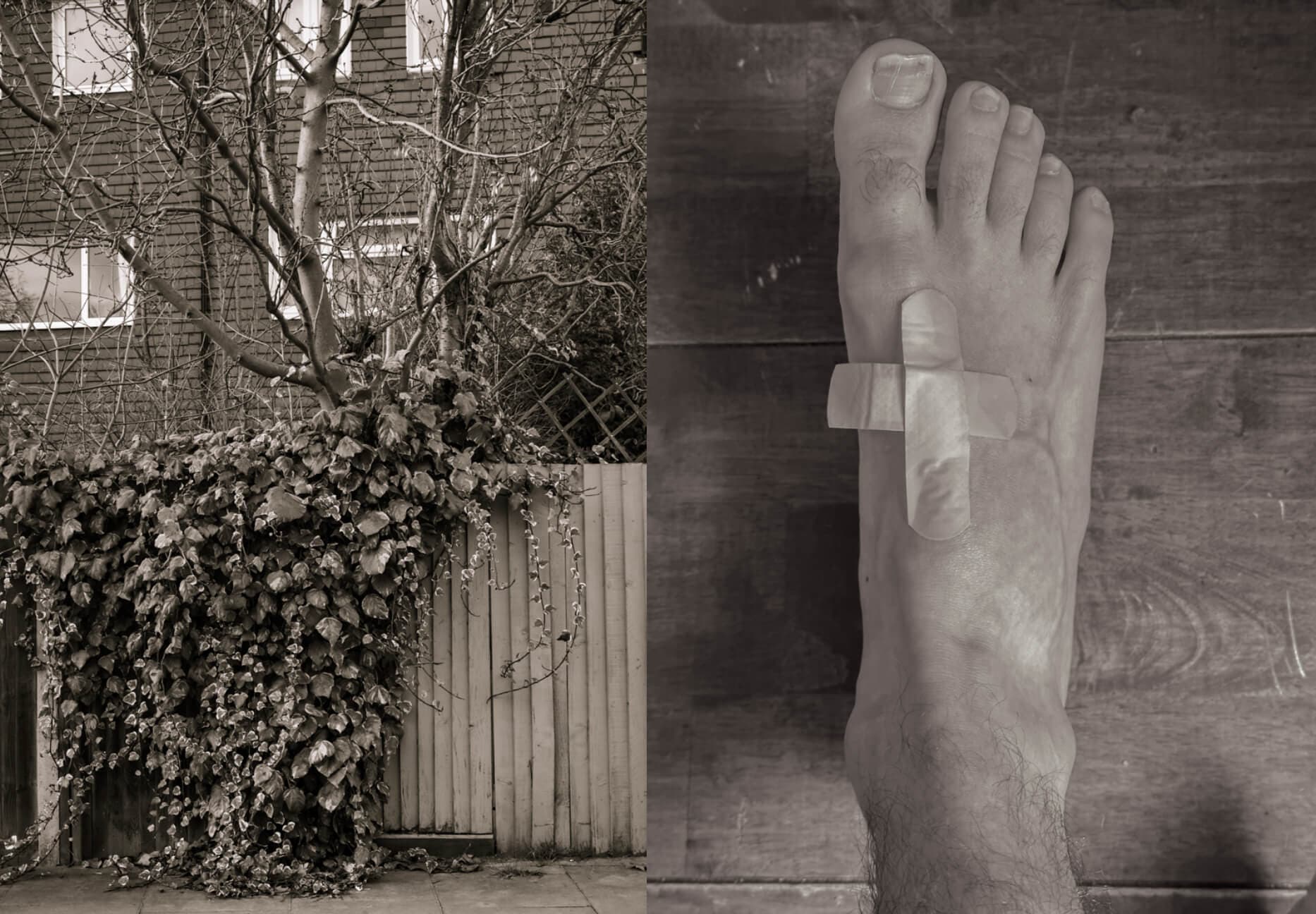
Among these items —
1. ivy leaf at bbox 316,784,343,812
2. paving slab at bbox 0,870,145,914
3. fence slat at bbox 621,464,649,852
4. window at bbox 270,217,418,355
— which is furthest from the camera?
window at bbox 270,217,418,355

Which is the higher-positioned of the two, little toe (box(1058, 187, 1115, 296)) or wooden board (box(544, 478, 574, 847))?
little toe (box(1058, 187, 1115, 296))

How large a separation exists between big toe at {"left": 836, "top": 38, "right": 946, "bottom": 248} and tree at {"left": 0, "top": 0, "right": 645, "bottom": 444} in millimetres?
2628

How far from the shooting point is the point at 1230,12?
1559 mm

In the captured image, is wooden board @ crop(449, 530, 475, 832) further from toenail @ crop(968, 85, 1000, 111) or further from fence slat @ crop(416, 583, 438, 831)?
toenail @ crop(968, 85, 1000, 111)

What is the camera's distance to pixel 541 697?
4.50 meters

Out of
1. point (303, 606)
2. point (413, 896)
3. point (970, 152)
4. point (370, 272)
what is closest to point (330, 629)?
point (303, 606)

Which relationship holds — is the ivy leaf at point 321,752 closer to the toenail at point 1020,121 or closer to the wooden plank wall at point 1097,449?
the wooden plank wall at point 1097,449

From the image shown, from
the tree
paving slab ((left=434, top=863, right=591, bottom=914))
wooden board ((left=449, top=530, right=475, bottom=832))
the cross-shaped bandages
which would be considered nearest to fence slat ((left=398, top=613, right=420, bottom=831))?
wooden board ((left=449, top=530, right=475, bottom=832))

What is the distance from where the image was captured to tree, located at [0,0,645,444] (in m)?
4.20

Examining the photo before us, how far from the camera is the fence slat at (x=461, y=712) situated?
4480 mm

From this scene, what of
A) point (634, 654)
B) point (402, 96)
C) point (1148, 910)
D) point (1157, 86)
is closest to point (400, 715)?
point (634, 654)

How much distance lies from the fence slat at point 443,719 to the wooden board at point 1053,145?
3089 millimetres

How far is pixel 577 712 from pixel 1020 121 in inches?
133

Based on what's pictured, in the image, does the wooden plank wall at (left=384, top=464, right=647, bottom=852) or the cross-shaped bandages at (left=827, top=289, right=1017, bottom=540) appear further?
the wooden plank wall at (left=384, top=464, right=647, bottom=852)
